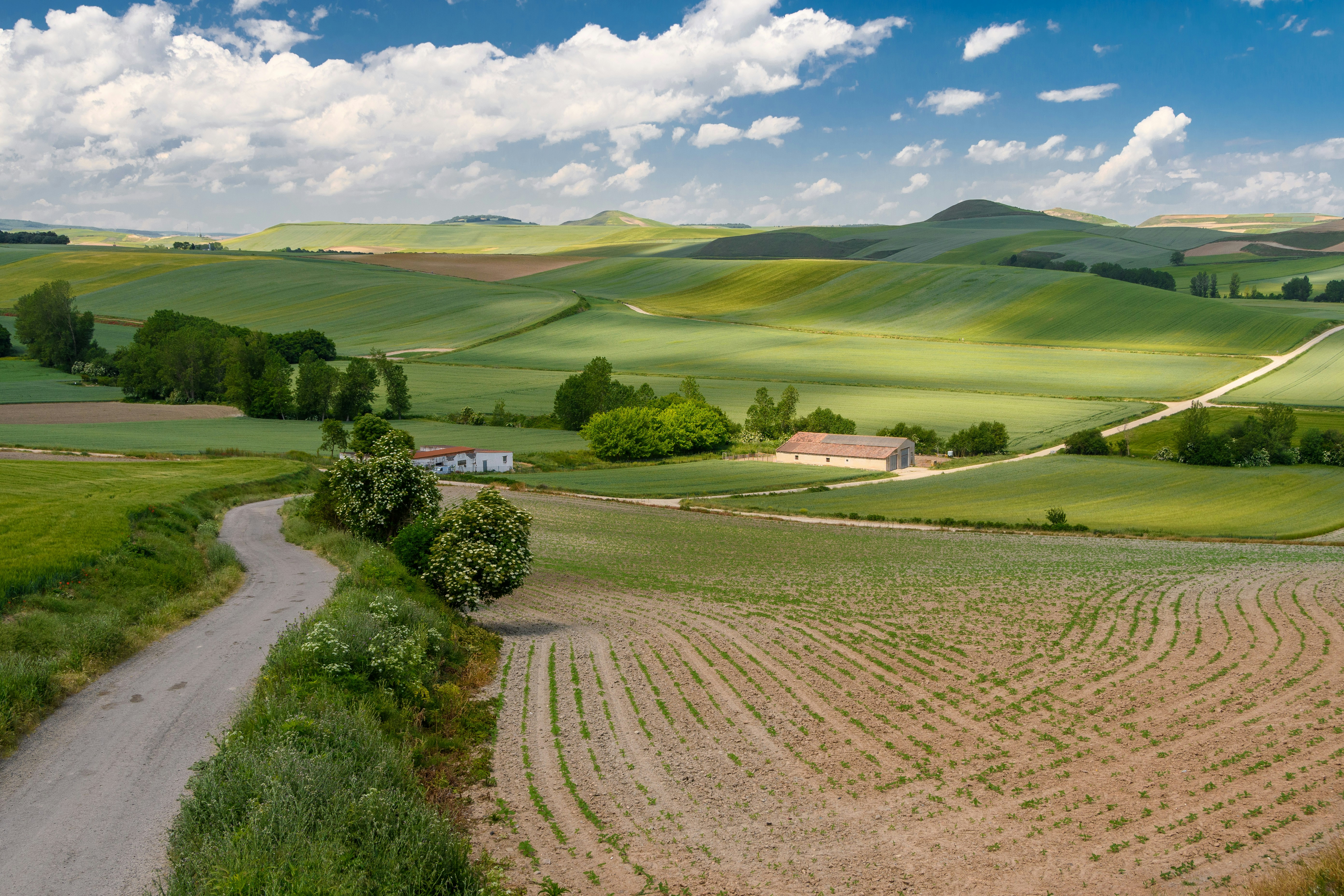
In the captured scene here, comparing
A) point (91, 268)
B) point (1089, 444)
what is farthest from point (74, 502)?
point (91, 268)

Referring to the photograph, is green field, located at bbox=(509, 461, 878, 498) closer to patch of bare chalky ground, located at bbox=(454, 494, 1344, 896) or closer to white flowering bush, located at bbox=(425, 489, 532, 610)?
patch of bare chalky ground, located at bbox=(454, 494, 1344, 896)

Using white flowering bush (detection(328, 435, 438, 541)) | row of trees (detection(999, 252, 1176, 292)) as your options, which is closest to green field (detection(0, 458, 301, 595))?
white flowering bush (detection(328, 435, 438, 541))

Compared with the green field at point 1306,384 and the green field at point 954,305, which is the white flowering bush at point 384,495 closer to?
the green field at point 1306,384

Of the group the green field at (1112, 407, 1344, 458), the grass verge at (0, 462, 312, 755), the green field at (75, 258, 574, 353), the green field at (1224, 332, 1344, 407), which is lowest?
the grass verge at (0, 462, 312, 755)

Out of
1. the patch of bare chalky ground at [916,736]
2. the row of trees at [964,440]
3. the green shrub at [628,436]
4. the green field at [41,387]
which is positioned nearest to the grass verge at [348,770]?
the patch of bare chalky ground at [916,736]

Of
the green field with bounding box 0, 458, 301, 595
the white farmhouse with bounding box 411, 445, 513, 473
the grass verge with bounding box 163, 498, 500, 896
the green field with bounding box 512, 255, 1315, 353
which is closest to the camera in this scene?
the grass verge with bounding box 163, 498, 500, 896

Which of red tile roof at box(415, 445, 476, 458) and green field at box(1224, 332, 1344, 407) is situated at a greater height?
green field at box(1224, 332, 1344, 407)

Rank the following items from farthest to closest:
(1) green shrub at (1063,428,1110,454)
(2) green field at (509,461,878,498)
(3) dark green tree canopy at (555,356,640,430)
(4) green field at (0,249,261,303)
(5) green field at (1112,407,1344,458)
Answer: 1. (4) green field at (0,249,261,303)
2. (3) dark green tree canopy at (555,356,640,430)
3. (5) green field at (1112,407,1344,458)
4. (1) green shrub at (1063,428,1110,454)
5. (2) green field at (509,461,878,498)

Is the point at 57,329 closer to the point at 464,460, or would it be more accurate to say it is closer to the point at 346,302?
the point at 346,302
